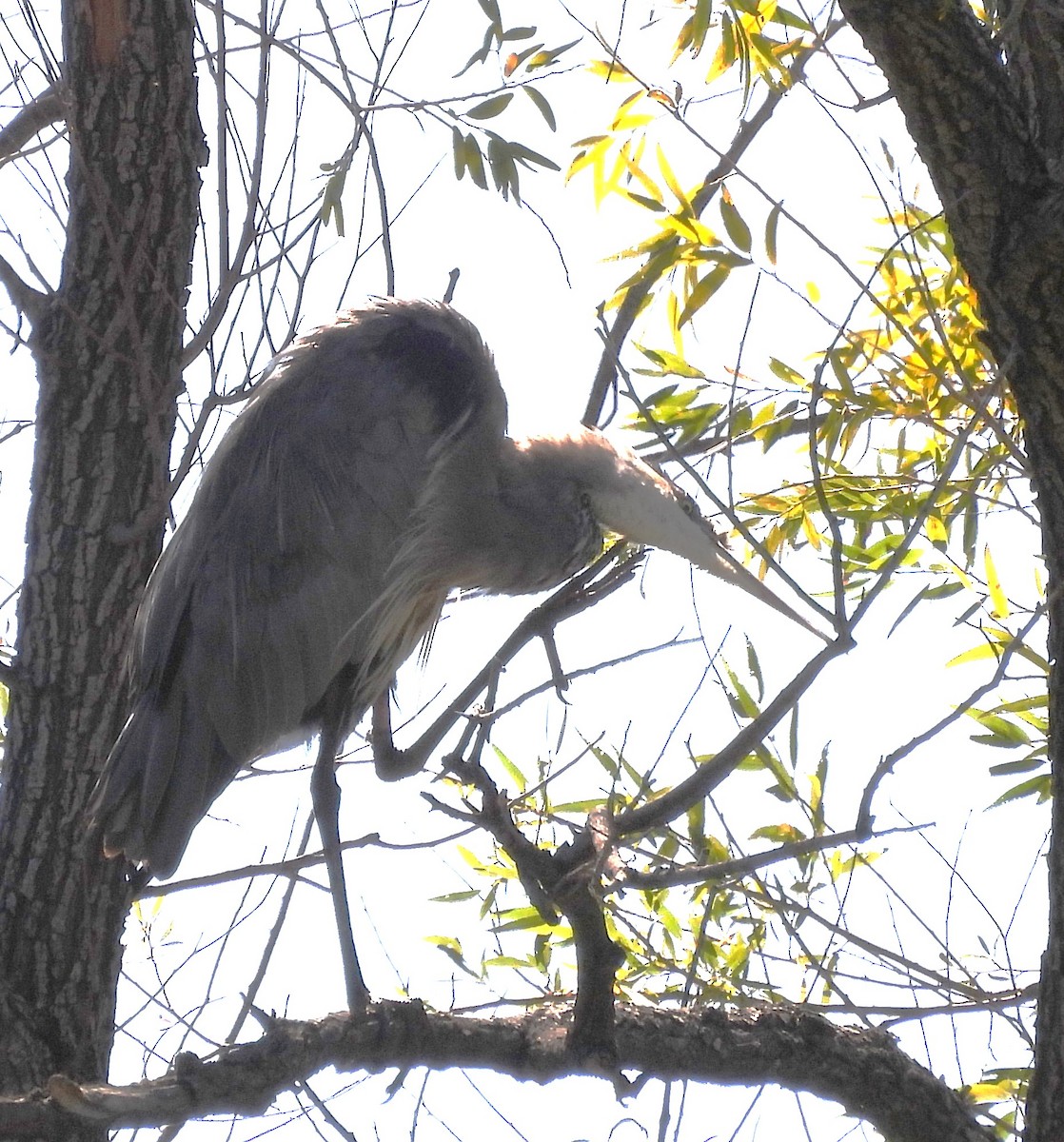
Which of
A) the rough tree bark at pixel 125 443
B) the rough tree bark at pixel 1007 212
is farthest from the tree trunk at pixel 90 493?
the rough tree bark at pixel 1007 212

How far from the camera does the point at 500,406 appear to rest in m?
3.54

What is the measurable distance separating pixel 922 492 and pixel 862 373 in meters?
0.26

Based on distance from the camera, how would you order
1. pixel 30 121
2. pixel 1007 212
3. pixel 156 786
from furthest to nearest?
pixel 30 121
pixel 156 786
pixel 1007 212

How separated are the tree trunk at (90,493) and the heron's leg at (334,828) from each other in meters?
0.45

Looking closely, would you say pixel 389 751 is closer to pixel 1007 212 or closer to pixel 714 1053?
pixel 714 1053

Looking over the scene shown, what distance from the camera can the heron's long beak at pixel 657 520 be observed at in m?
3.28

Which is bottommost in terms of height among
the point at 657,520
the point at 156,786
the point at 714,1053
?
the point at 714,1053

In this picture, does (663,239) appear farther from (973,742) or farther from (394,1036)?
(394,1036)

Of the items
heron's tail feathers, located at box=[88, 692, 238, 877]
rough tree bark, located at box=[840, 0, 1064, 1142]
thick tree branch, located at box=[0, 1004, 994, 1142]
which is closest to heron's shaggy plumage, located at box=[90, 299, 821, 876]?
heron's tail feathers, located at box=[88, 692, 238, 877]

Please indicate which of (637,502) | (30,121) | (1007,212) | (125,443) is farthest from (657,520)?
(30,121)

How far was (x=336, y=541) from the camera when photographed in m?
3.17

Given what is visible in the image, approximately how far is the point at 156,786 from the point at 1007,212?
183 centimetres

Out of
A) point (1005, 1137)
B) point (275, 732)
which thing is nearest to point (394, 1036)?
point (275, 732)

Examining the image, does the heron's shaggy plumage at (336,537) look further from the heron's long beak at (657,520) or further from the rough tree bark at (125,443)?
the rough tree bark at (125,443)
